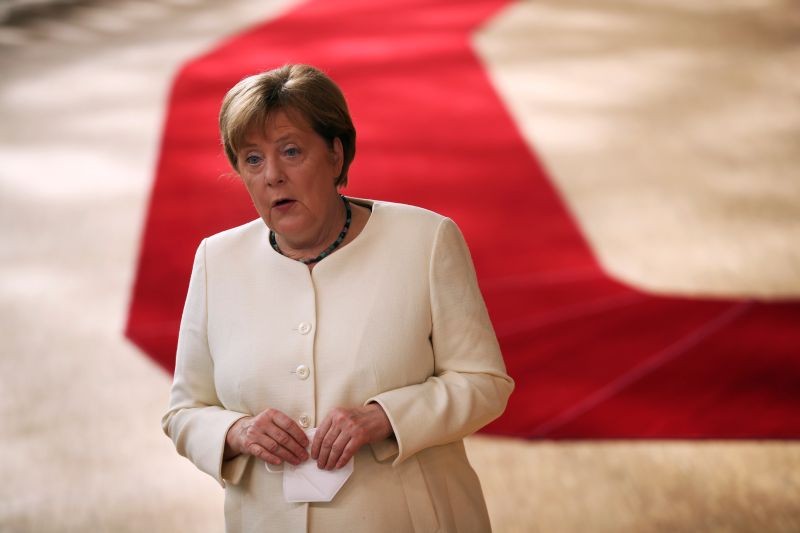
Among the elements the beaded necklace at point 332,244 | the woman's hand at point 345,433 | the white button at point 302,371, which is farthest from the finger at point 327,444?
the beaded necklace at point 332,244

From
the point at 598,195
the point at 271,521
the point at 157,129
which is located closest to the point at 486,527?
the point at 271,521

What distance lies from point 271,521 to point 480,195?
3.38 meters

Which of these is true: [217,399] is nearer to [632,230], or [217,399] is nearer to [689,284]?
[689,284]

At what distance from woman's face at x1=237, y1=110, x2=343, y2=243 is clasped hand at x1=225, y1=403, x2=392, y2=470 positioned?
12.8 inches

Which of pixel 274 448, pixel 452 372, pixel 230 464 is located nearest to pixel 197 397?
pixel 230 464

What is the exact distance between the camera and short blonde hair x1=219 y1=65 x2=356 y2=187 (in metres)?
1.79

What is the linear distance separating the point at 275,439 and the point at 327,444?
88 mm

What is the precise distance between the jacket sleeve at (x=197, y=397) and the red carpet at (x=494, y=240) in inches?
66.0

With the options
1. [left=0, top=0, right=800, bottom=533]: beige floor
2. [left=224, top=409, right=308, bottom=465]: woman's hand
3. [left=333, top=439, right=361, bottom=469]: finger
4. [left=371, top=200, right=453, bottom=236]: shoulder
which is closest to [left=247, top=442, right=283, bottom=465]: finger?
[left=224, top=409, right=308, bottom=465]: woman's hand

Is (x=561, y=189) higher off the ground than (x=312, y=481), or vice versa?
(x=312, y=481)

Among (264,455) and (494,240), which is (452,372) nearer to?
(264,455)

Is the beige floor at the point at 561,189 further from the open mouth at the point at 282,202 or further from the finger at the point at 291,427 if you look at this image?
the open mouth at the point at 282,202

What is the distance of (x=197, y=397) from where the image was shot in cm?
193

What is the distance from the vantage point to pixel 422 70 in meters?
6.44
